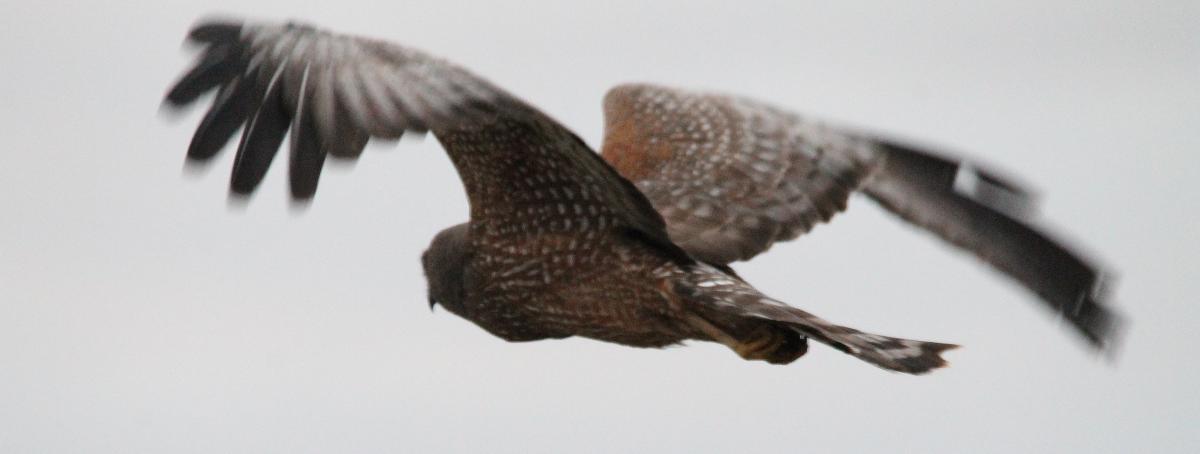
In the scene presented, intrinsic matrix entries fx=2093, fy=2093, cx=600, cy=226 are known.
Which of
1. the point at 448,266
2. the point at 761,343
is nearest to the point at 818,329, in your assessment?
the point at 761,343

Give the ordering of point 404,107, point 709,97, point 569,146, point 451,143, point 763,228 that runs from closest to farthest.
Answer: point 404,107
point 569,146
point 451,143
point 763,228
point 709,97

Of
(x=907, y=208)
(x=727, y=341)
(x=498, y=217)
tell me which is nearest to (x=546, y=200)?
(x=498, y=217)

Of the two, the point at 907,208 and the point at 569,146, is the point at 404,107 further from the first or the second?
the point at 907,208

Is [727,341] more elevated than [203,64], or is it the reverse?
[203,64]

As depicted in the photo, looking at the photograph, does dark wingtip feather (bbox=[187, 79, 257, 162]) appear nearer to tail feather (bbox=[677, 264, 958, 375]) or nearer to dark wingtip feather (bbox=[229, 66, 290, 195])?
dark wingtip feather (bbox=[229, 66, 290, 195])

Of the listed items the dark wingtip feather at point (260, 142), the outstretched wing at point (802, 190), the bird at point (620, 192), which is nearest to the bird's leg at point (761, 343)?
the bird at point (620, 192)

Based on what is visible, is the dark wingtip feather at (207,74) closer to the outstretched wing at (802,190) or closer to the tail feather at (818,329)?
the tail feather at (818,329)
